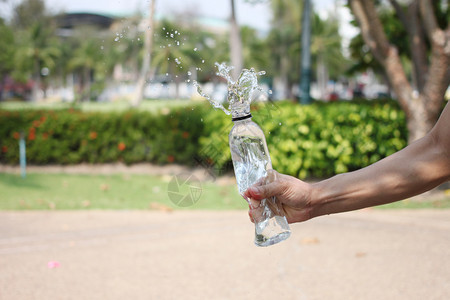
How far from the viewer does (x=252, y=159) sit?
6.49ft

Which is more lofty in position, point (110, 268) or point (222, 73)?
point (222, 73)

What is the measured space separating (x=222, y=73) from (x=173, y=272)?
297cm

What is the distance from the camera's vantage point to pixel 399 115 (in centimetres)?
873

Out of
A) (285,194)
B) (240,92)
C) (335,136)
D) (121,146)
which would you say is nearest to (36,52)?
(121,146)

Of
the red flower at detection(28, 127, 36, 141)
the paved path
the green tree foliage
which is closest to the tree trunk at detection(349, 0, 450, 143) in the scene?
the paved path

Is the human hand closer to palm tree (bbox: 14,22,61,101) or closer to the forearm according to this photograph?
the forearm

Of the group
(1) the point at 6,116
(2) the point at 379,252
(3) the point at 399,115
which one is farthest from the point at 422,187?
(1) the point at 6,116

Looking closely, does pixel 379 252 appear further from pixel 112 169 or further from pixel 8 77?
pixel 8 77

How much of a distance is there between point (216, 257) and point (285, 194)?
3254 mm

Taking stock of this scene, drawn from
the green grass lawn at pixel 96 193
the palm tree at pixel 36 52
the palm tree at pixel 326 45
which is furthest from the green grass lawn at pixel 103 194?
the palm tree at pixel 36 52

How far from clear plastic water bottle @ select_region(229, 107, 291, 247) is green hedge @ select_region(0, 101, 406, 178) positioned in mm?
6967

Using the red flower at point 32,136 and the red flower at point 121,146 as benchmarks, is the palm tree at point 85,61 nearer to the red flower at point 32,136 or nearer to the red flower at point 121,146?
the red flower at point 32,136

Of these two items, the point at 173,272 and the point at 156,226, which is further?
the point at 156,226

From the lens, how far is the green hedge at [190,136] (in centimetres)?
883
